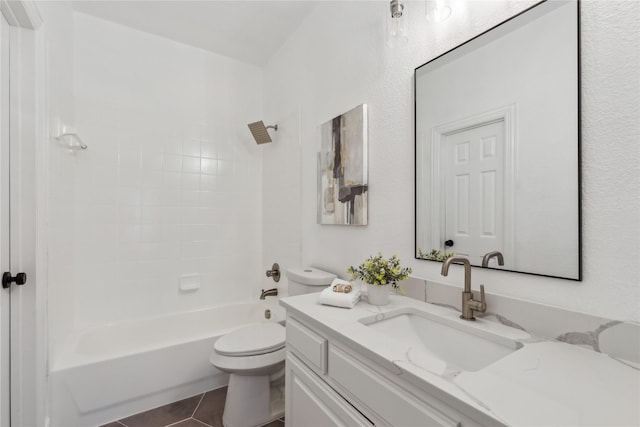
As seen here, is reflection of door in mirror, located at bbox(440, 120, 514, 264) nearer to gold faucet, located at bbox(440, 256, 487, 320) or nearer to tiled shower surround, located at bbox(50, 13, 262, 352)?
gold faucet, located at bbox(440, 256, 487, 320)

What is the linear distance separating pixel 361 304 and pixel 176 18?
2.33 m

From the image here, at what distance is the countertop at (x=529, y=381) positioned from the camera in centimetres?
49

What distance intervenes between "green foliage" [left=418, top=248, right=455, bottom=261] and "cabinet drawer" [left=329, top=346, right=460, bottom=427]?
533 millimetres

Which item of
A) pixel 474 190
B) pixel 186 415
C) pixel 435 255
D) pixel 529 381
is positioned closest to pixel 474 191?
pixel 474 190

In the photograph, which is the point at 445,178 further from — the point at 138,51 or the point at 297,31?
the point at 138,51

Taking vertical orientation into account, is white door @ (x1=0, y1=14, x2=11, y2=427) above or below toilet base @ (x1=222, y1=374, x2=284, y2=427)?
above

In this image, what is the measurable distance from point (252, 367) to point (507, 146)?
1516 millimetres

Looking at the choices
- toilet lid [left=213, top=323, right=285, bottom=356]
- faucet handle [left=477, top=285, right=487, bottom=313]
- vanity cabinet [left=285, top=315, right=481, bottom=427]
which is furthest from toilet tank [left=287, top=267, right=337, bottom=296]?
faucet handle [left=477, top=285, right=487, bottom=313]

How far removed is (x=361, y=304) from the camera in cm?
115

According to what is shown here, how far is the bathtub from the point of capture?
154 cm

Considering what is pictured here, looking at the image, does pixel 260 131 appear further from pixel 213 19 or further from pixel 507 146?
pixel 507 146

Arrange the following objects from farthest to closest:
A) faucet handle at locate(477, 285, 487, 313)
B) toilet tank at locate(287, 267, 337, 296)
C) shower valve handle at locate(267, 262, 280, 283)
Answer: shower valve handle at locate(267, 262, 280, 283)
toilet tank at locate(287, 267, 337, 296)
faucet handle at locate(477, 285, 487, 313)

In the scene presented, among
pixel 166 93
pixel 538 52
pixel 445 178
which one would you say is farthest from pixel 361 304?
pixel 166 93

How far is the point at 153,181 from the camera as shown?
2.30 meters
